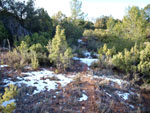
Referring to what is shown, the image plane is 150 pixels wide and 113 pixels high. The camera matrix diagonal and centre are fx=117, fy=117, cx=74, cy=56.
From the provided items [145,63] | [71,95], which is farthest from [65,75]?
[145,63]

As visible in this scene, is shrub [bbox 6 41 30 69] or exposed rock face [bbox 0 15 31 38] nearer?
shrub [bbox 6 41 30 69]

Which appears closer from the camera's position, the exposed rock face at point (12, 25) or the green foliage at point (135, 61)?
the green foliage at point (135, 61)

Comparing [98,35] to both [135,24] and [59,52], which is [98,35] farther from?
[59,52]

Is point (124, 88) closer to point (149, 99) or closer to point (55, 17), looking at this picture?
point (149, 99)

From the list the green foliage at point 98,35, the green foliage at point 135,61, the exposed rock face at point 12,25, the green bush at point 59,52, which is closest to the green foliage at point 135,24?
the green foliage at point 98,35

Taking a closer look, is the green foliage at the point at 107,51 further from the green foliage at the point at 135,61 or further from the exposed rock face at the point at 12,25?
the exposed rock face at the point at 12,25

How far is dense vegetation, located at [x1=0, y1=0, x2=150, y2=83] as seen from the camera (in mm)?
5684

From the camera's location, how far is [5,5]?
385 inches

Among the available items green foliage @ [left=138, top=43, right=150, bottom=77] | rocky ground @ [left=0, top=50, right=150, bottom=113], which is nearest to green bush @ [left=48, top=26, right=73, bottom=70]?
rocky ground @ [left=0, top=50, right=150, bottom=113]

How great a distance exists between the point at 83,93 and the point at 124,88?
5.81 feet

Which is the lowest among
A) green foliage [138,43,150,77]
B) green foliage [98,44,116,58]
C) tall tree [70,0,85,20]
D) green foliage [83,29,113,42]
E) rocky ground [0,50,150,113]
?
rocky ground [0,50,150,113]

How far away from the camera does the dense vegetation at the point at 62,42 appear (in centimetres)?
568

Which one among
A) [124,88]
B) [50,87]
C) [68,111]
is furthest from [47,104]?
[124,88]

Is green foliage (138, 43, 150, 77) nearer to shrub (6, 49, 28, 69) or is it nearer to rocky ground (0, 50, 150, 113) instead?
rocky ground (0, 50, 150, 113)
